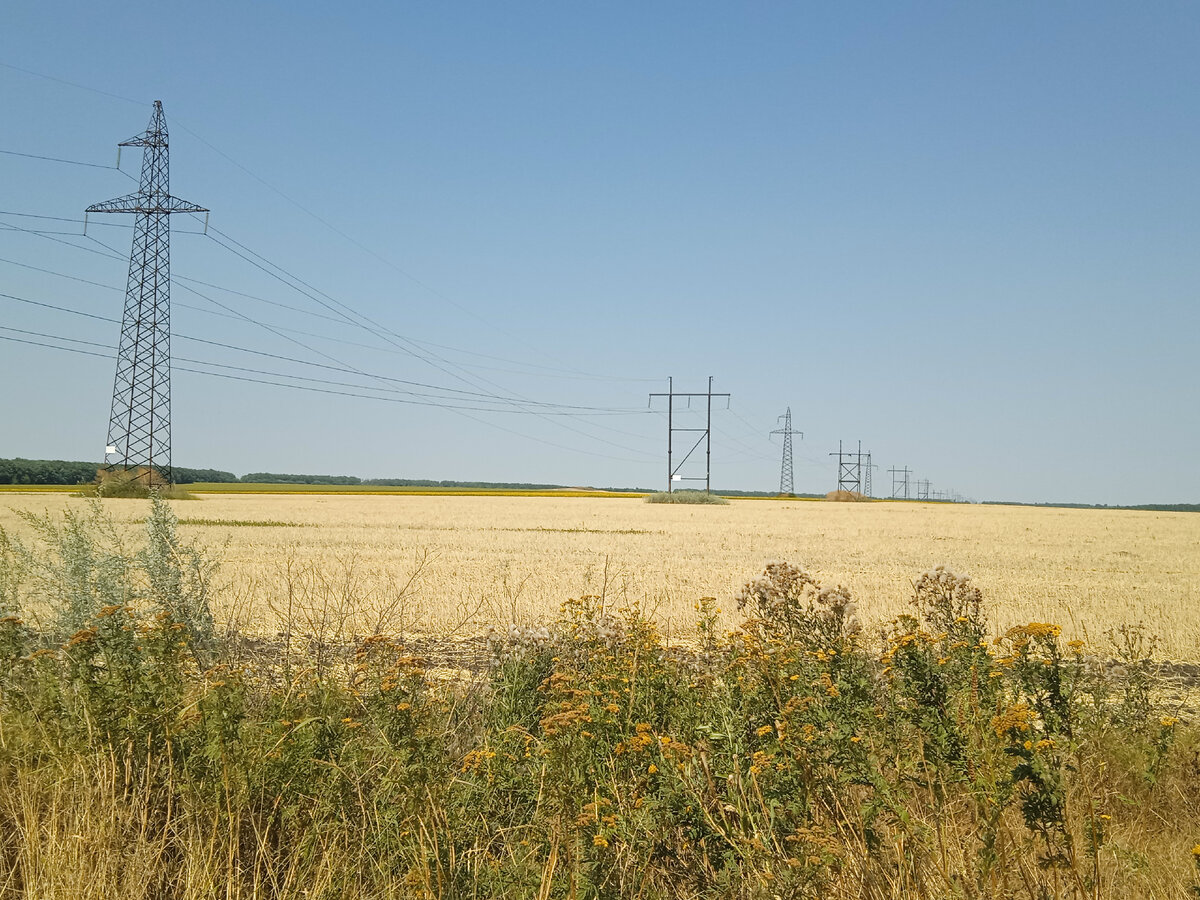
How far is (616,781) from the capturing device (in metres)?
4.97

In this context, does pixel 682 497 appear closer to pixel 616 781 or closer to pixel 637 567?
pixel 637 567

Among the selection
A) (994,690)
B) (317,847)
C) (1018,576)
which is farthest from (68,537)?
(1018,576)

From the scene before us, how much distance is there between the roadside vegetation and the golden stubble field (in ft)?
6.03

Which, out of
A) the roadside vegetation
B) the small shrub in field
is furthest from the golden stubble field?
the small shrub in field

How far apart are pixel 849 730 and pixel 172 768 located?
416 cm

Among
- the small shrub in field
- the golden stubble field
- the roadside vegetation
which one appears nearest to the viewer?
the roadside vegetation

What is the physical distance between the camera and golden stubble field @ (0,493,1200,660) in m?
13.9

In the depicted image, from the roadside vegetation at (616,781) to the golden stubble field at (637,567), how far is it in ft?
6.03

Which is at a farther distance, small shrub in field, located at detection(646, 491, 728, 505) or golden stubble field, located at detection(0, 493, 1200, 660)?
small shrub in field, located at detection(646, 491, 728, 505)

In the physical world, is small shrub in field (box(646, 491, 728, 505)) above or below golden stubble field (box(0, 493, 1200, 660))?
above

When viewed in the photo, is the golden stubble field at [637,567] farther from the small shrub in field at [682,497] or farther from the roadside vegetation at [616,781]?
the small shrub in field at [682,497]

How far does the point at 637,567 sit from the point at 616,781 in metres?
17.5

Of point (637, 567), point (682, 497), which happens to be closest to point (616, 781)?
point (637, 567)

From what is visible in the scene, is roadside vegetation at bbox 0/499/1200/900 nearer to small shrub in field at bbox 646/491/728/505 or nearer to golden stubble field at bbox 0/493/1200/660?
golden stubble field at bbox 0/493/1200/660
